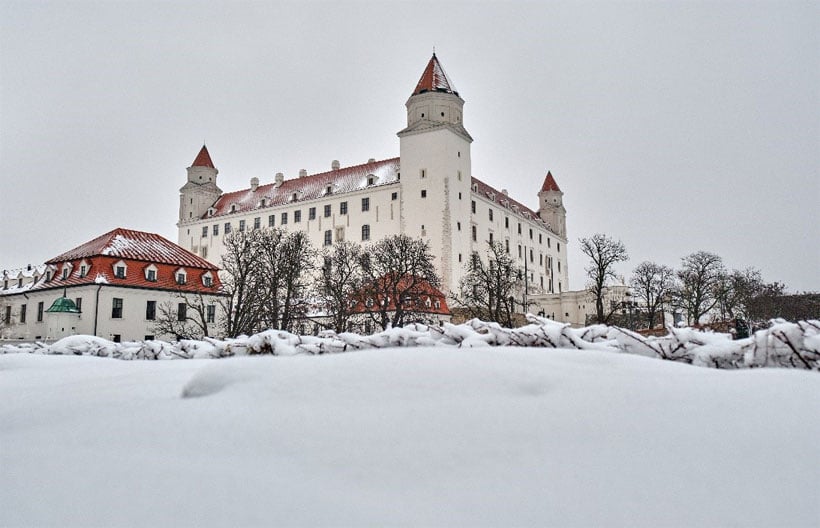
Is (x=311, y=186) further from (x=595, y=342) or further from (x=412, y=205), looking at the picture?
(x=595, y=342)

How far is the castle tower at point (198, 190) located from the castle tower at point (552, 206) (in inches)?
1876

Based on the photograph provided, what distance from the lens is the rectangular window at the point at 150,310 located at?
1537 inches

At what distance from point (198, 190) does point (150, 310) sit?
42302 mm

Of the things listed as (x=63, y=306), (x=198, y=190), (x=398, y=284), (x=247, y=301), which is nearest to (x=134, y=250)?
(x=63, y=306)

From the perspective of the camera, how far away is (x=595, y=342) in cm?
207

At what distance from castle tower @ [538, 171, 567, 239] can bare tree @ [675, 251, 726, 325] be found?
31.1 metres

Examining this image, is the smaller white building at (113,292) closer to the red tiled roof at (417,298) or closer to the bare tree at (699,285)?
the red tiled roof at (417,298)

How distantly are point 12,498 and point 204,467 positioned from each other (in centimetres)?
55

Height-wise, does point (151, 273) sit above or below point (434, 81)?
below

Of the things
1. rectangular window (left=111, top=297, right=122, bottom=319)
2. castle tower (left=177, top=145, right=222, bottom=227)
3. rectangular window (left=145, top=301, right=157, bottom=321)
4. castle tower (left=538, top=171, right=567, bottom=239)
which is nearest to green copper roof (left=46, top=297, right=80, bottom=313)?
rectangular window (left=111, top=297, right=122, bottom=319)

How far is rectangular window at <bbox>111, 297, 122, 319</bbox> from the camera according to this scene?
37531 mm

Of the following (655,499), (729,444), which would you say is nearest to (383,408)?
(655,499)

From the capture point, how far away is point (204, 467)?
56.1 inches

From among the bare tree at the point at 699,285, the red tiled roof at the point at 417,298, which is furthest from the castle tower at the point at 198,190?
the bare tree at the point at 699,285
